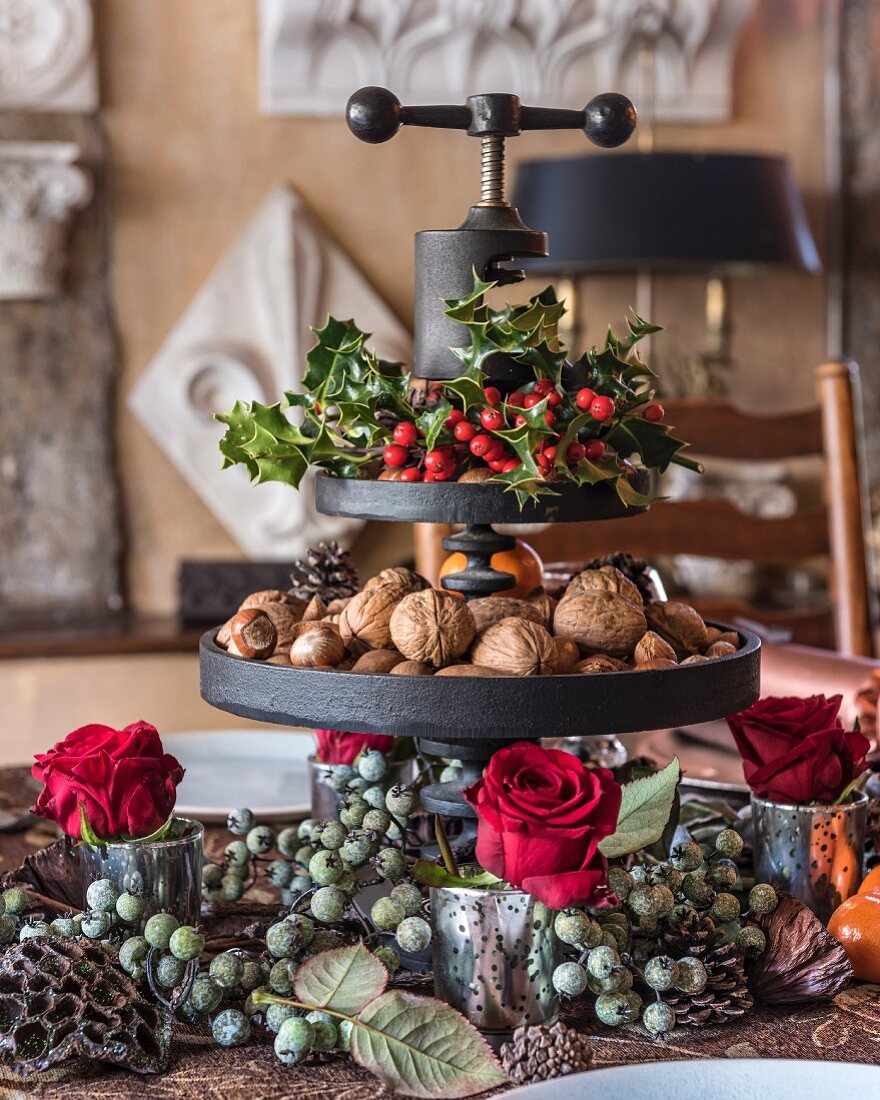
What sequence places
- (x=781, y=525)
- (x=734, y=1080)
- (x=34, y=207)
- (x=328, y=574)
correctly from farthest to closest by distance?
1. (x=34, y=207)
2. (x=781, y=525)
3. (x=328, y=574)
4. (x=734, y=1080)

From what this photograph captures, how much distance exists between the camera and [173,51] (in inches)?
98.7

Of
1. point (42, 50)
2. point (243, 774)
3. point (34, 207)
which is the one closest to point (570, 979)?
point (243, 774)

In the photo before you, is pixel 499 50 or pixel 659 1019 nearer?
pixel 659 1019

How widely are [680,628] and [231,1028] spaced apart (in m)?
0.34

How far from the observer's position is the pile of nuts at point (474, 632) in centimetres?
73

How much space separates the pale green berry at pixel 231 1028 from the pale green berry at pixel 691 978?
215mm

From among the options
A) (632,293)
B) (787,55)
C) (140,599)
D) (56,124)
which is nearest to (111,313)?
(56,124)

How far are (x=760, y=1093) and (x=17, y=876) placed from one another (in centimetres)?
45

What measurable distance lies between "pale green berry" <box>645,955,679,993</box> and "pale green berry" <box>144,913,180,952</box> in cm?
24

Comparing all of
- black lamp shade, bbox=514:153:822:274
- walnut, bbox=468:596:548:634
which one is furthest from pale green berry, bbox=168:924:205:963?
black lamp shade, bbox=514:153:822:274

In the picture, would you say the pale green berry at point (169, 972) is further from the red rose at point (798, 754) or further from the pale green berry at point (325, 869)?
the red rose at point (798, 754)

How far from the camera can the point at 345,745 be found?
0.94 meters

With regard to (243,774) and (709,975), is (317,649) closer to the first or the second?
(709,975)

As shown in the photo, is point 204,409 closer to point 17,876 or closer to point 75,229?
point 75,229
